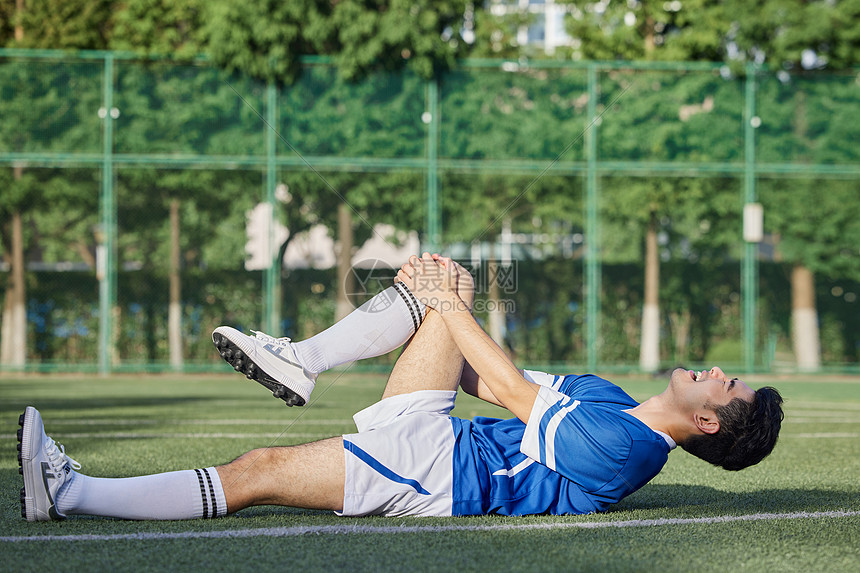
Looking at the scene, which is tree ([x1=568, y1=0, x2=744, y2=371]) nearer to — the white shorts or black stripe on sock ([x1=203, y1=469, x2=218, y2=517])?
the white shorts

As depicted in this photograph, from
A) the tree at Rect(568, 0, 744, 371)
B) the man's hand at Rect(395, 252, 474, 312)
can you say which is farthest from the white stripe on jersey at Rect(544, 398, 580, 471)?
the tree at Rect(568, 0, 744, 371)

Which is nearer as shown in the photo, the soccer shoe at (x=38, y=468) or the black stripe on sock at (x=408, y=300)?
→ the soccer shoe at (x=38, y=468)

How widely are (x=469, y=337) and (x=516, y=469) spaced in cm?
52

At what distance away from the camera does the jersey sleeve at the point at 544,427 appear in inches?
121

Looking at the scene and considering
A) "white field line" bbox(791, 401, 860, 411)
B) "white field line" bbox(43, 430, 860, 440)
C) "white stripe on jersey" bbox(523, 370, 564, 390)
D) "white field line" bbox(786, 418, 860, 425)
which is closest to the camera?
"white stripe on jersey" bbox(523, 370, 564, 390)

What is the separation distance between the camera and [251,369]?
11.2 ft

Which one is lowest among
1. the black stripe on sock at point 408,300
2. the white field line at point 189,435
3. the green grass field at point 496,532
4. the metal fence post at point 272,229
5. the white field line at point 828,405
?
the white field line at point 828,405

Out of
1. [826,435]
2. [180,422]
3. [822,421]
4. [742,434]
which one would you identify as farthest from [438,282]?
[822,421]

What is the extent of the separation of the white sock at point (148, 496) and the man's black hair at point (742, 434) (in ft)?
5.48

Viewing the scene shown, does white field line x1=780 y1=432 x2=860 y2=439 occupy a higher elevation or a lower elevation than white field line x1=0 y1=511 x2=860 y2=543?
lower

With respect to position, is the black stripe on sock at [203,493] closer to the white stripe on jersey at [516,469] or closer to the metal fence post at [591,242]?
the white stripe on jersey at [516,469]

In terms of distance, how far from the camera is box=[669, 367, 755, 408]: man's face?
3156 millimetres

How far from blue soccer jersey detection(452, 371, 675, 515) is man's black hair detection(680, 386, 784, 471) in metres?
0.15

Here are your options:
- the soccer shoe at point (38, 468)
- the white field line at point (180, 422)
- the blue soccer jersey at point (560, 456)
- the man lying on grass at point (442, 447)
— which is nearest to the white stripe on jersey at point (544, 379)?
the blue soccer jersey at point (560, 456)
